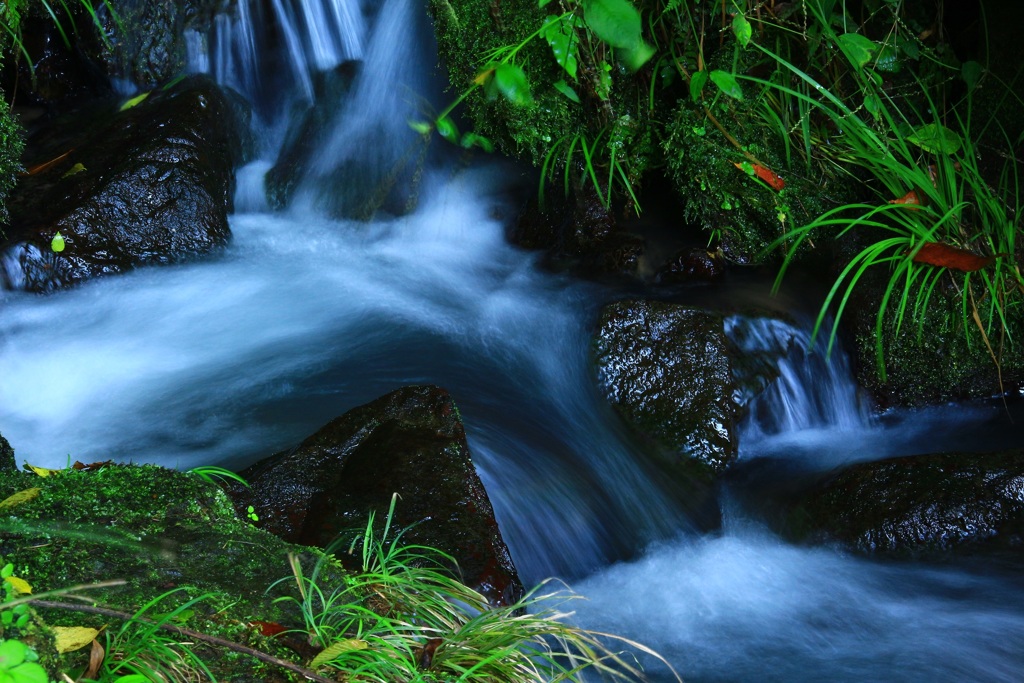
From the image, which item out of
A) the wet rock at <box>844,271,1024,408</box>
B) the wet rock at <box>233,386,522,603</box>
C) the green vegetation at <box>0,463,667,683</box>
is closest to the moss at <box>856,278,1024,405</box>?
the wet rock at <box>844,271,1024,408</box>

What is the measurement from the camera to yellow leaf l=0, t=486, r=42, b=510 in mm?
1765

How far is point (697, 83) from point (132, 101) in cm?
326

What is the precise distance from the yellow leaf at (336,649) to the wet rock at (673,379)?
78.5 inches

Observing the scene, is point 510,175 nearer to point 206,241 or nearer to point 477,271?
point 477,271

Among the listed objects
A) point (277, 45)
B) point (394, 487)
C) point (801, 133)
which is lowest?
point (394, 487)

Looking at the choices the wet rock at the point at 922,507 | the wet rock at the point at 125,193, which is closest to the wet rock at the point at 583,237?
the wet rock at the point at 922,507

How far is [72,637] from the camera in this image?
136cm

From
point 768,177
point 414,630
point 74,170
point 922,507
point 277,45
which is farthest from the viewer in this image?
point 277,45

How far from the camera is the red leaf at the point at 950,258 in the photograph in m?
3.46

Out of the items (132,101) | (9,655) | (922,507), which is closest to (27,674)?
(9,655)

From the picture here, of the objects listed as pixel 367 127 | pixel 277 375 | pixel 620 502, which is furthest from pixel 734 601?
pixel 367 127

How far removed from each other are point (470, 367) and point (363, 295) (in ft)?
2.64

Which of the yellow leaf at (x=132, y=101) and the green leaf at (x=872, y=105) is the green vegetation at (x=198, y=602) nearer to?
the green leaf at (x=872, y=105)

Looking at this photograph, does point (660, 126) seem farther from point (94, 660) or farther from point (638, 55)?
point (94, 660)
